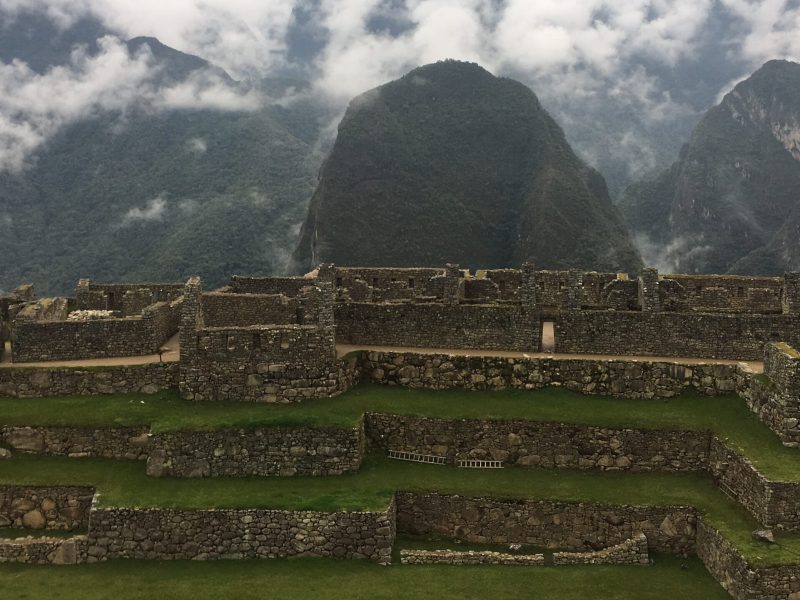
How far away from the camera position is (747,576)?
48.9 feet

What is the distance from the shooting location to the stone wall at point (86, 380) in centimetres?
2088

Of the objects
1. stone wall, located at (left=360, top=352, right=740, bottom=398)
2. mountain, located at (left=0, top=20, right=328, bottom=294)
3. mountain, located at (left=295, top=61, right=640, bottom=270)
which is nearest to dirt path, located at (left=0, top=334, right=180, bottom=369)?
stone wall, located at (left=360, top=352, right=740, bottom=398)

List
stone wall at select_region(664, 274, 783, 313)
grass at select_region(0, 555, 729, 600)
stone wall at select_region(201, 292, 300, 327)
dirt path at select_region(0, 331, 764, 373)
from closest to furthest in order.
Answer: grass at select_region(0, 555, 729, 600), dirt path at select_region(0, 331, 764, 373), stone wall at select_region(201, 292, 300, 327), stone wall at select_region(664, 274, 783, 313)

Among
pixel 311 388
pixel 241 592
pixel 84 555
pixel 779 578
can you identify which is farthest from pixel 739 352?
pixel 84 555

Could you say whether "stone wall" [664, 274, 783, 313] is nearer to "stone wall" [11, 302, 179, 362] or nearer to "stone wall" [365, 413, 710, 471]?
"stone wall" [365, 413, 710, 471]

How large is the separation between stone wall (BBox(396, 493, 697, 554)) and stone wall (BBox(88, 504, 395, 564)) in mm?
1294

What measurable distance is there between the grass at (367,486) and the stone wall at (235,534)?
0.80 feet

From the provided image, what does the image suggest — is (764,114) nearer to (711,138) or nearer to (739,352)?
(711,138)

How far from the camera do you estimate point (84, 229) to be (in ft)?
284

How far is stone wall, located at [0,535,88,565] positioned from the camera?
16875mm

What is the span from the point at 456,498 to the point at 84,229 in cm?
7732

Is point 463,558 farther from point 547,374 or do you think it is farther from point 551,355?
point 551,355

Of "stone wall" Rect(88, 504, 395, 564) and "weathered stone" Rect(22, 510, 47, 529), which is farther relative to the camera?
"weathered stone" Rect(22, 510, 47, 529)

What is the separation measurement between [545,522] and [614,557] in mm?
1580
